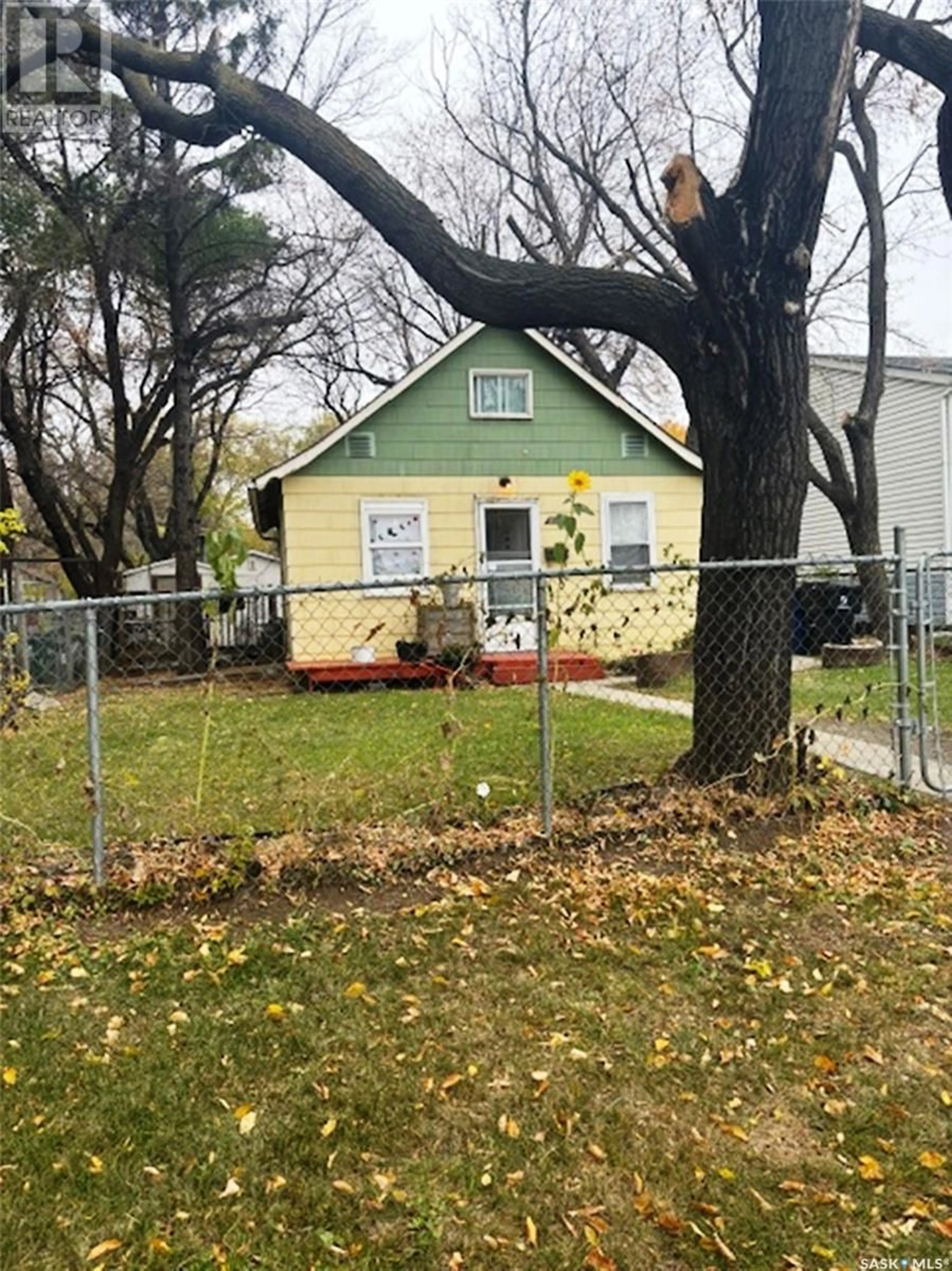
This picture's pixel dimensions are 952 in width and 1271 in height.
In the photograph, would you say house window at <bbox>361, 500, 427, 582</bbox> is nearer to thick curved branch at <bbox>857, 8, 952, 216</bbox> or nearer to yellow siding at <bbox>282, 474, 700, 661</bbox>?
yellow siding at <bbox>282, 474, 700, 661</bbox>

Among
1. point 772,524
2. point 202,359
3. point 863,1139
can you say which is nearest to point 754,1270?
point 863,1139

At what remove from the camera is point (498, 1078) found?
88.9 inches

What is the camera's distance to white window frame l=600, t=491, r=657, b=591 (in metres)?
12.4

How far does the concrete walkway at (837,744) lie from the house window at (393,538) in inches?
134

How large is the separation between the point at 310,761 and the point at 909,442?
49.5 ft

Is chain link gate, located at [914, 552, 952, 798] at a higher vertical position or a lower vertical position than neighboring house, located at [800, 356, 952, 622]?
lower

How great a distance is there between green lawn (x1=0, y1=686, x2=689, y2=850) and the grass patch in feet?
3.10

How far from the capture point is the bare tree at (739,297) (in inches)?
163

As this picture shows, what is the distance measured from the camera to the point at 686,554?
1290 centimetres

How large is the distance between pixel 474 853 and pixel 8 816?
2.67 m

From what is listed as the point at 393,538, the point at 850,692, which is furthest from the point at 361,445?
the point at 850,692

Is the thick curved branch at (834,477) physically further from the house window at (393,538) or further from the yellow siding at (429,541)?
the house window at (393,538)

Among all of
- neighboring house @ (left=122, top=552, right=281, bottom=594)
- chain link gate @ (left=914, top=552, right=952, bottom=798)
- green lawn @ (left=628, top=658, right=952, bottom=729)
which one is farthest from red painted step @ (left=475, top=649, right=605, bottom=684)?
neighboring house @ (left=122, top=552, right=281, bottom=594)

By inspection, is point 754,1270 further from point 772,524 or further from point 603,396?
point 603,396
